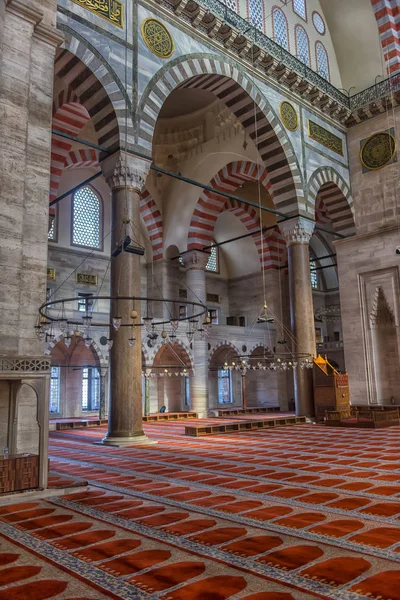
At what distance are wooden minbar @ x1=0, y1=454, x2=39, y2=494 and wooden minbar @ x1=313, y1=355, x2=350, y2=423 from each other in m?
7.49

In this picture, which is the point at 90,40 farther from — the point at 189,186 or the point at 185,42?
the point at 189,186

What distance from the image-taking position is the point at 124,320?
24.1 ft

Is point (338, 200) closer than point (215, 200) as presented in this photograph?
Yes

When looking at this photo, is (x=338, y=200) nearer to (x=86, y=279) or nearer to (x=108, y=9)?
(x=108, y=9)

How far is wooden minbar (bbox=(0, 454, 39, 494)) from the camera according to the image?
3.72 metres

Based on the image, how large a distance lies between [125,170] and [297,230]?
461 cm

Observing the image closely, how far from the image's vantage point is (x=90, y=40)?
7.52 meters

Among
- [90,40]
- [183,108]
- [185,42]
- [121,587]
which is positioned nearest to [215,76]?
[185,42]

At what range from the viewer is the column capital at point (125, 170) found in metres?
7.68

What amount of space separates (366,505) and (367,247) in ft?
30.8

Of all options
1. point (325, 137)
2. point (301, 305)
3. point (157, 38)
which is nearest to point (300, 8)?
point (325, 137)

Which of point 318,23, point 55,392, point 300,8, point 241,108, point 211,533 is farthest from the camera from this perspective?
point 55,392

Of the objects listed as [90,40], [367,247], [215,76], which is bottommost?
[367,247]

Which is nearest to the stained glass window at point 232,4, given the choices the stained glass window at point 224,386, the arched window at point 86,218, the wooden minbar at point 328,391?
the arched window at point 86,218
